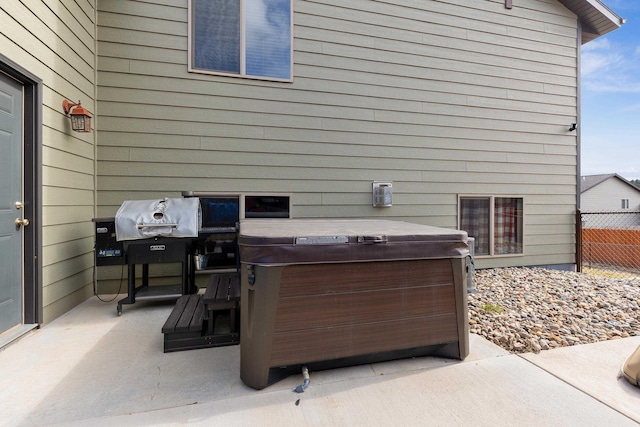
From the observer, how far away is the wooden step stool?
2432 millimetres

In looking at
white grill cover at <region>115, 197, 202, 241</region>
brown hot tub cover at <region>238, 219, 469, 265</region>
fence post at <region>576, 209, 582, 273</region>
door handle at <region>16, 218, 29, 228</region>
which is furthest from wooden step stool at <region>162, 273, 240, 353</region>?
fence post at <region>576, 209, 582, 273</region>

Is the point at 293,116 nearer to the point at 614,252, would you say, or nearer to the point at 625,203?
the point at 614,252

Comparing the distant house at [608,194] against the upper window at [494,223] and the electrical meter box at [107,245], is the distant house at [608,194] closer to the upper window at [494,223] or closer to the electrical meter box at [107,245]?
the upper window at [494,223]

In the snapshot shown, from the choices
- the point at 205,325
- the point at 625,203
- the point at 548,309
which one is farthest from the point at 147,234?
the point at 625,203

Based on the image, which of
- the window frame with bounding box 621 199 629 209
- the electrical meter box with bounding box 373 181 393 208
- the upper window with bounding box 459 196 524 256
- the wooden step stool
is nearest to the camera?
the wooden step stool

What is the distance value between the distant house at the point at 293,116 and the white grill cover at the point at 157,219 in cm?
62

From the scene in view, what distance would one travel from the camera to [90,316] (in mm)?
3180

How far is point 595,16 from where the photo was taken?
559cm

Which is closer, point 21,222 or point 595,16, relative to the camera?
point 21,222

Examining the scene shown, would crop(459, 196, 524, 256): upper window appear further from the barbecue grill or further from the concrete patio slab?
the barbecue grill

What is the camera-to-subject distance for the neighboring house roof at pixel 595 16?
5.41m

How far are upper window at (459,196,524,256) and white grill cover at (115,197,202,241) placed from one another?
13.9 feet

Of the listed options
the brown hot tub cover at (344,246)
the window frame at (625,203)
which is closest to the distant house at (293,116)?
the brown hot tub cover at (344,246)

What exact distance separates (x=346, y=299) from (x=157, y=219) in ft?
7.61
